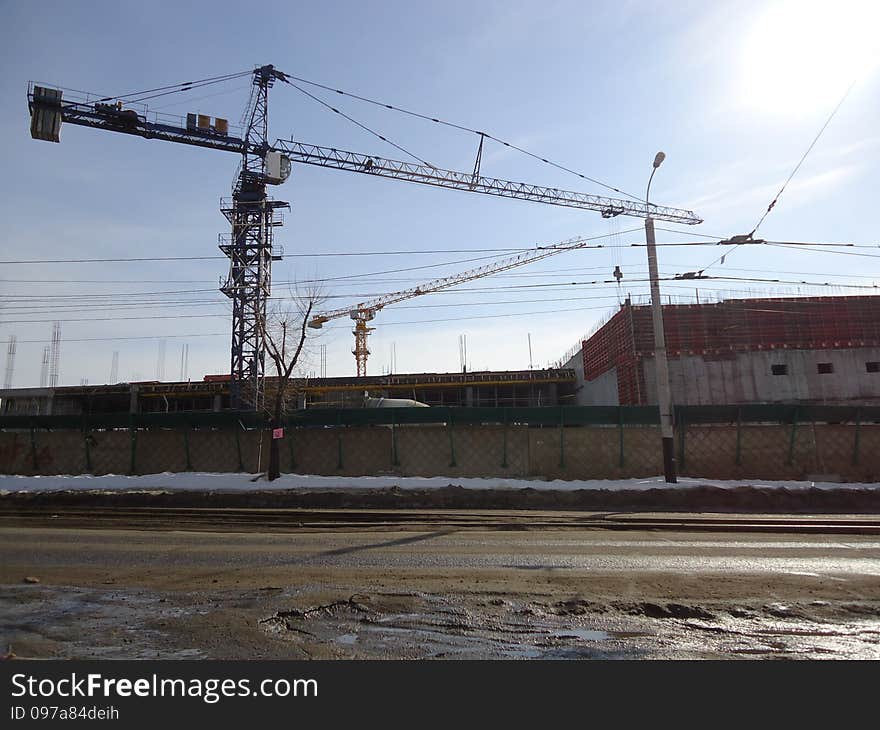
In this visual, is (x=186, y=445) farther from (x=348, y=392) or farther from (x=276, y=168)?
(x=348, y=392)

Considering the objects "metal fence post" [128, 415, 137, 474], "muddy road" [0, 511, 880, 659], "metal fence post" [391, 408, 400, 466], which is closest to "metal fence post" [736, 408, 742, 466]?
"muddy road" [0, 511, 880, 659]

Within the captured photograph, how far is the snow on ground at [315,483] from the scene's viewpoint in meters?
18.3

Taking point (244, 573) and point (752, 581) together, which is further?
point (244, 573)

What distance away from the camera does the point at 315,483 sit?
19.2 metres

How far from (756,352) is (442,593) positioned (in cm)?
3929

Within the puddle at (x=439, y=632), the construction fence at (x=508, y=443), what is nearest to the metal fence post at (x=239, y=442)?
the construction fence at (x=508, y=443)

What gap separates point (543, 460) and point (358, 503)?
7563mm

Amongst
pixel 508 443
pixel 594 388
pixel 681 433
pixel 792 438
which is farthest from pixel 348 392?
pixel 792 438

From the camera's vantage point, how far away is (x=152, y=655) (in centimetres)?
493

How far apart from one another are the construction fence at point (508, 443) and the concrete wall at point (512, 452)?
39 mm

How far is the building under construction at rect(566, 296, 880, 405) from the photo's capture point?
38.6 meters

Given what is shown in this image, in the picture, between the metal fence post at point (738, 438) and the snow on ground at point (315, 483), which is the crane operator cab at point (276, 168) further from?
the metal fence post at point (738, 438)
